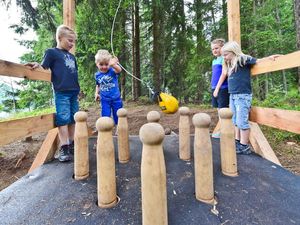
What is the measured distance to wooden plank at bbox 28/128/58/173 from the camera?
89.2 inches

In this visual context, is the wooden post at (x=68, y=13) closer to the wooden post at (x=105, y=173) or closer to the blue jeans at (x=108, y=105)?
the blue jeans at (x=108, y=105)

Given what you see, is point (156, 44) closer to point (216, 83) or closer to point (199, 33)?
point (199, 33)

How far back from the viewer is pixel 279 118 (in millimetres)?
2039

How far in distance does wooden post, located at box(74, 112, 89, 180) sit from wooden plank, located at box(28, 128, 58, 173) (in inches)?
33.2

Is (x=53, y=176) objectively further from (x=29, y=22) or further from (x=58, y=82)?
(x=29, y=22)

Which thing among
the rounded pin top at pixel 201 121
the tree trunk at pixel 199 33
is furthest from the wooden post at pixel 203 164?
the tree trunk at pixel 199 33

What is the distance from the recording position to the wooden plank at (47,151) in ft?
7.43

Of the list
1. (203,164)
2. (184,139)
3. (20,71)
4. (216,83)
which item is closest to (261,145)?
(184,139)

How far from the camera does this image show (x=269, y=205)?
123 centimetres

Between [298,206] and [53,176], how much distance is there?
1.62 metres

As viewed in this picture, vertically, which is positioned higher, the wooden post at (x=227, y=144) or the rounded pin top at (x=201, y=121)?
the rounded pin top at (x=201, y=121)

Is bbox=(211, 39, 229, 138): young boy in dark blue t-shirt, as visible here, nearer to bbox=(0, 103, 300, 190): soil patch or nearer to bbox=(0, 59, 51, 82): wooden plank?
bbox=(0, 103, 300, 190): soil patch

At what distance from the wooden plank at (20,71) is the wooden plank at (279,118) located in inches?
92.8

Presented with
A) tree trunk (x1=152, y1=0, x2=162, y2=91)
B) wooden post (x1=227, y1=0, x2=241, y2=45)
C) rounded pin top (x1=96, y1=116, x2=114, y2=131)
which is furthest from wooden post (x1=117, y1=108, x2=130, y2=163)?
tree trunk (x1=152, y1=0, x2=162, y2=91)
